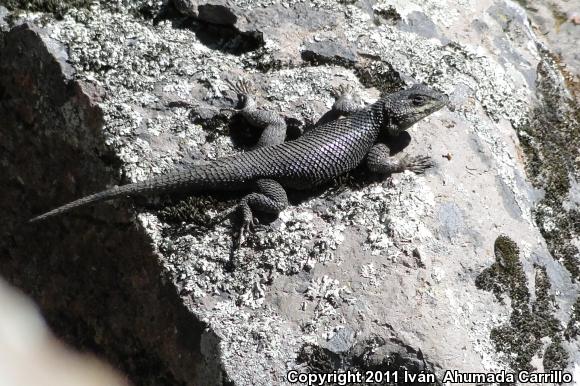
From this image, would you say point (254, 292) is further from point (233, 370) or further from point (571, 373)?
point (571, 373)

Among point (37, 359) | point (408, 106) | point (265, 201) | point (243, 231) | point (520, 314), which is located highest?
point (408, 106)

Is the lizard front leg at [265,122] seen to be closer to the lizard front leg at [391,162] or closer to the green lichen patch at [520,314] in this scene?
the lizard front leg at [391,162]

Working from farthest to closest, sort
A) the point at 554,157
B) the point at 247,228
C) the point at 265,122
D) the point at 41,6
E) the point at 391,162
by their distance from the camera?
the point at 554,157 → the point at 41,6 → the point at 265,122 → the point at 391,162 → the point at 247,228

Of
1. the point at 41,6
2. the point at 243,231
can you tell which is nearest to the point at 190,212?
the point at 243,231

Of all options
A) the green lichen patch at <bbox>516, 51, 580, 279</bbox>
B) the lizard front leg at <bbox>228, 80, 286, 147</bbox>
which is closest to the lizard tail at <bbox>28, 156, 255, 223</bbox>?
the lizard front leg at <bbox>228, 80, 286, 147</bbox>

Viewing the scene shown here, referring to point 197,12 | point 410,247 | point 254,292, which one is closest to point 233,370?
point 254,292

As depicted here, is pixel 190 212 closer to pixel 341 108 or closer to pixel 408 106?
pixel 341 108
